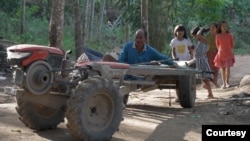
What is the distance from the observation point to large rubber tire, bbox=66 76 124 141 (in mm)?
4785

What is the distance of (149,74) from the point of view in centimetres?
669

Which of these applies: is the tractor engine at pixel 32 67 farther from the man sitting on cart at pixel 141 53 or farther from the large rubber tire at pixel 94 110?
the man sitting on cart at pixel 141 53

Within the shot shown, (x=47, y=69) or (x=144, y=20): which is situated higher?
(x=144, y=20)

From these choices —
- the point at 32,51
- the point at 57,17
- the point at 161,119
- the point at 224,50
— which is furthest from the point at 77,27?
the point at 32,51

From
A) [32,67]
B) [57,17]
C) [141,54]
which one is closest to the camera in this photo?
[32,67]

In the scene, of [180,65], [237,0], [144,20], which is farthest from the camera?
[237,0]

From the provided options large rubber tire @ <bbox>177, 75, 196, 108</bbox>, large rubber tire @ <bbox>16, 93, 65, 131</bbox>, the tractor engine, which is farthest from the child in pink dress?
the tractor engine

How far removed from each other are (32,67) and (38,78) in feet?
0.46

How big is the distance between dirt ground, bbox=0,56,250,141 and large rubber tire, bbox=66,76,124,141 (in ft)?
1.24

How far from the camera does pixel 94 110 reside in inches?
203

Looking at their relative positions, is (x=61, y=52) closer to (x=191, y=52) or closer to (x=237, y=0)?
(x=191, y=52)

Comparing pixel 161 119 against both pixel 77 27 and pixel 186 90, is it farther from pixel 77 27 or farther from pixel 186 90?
pixel 77 27

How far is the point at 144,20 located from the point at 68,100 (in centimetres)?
764

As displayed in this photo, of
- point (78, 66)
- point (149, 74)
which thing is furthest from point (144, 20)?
point (78, 66)
